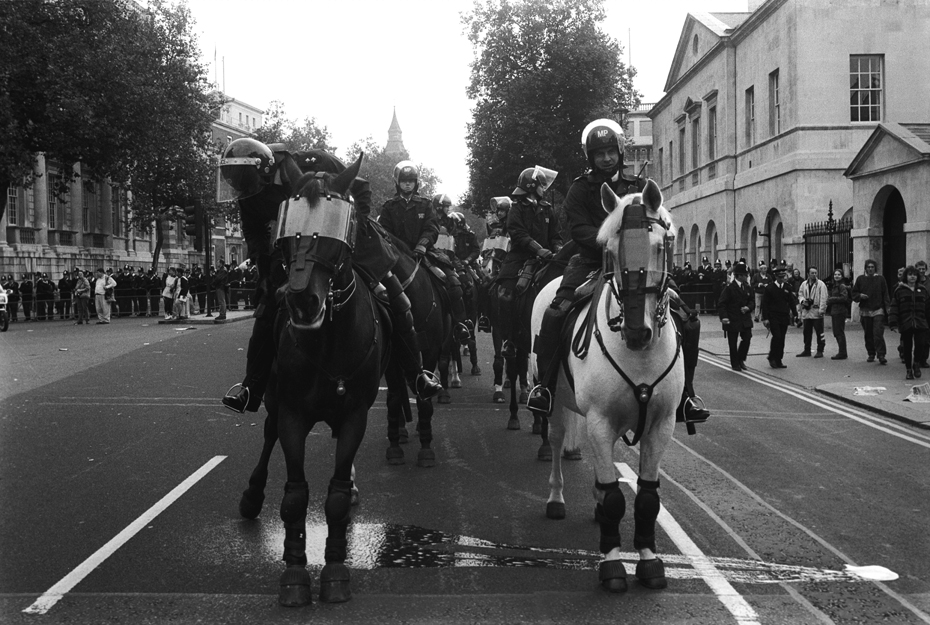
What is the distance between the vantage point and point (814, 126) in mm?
35906

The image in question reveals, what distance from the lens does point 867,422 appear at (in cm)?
1200

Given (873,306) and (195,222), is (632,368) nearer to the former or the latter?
(873,306)

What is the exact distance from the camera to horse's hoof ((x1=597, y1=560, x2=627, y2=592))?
507 cm

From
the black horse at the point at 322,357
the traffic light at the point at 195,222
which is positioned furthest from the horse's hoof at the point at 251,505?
the traffic light at the point at 195,222

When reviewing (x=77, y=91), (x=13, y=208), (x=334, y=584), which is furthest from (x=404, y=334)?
(x=13, y=208)

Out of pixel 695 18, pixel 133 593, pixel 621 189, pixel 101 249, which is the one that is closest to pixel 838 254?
pixel 695 18

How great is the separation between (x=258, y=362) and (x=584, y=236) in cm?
235

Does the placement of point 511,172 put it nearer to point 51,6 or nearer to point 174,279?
point 174,279

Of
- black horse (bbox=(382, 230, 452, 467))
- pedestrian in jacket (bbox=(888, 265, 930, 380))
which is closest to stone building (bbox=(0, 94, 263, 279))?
pedestrian in jacket (bbox=(888, 265, 930, 380))

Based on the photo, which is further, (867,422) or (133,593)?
(867,422)

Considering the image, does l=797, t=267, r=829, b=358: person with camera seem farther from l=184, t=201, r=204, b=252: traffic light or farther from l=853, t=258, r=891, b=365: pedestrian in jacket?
l=184, t=201, r=204, b=252: traffic light

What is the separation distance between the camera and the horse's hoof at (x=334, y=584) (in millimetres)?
4949

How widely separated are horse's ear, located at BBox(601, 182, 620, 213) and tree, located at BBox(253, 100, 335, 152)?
6681cm

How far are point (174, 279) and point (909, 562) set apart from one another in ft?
109
